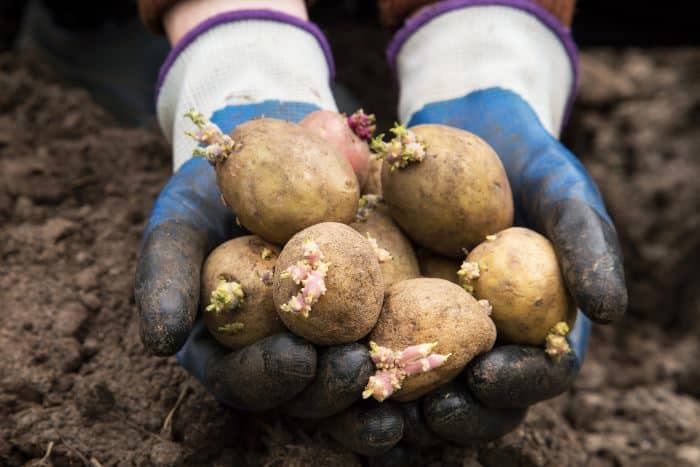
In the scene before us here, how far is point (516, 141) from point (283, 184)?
0.98 m

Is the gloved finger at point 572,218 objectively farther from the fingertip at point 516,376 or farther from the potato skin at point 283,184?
the potato skin at point 283,184

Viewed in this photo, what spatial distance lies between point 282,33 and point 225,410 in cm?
157

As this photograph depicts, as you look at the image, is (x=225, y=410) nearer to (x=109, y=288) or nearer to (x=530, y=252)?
(x=109, y=288)

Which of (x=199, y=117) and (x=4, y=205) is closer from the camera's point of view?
(x=199, y=117)

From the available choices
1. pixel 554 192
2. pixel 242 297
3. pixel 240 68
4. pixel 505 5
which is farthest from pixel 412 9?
pixel 242 297

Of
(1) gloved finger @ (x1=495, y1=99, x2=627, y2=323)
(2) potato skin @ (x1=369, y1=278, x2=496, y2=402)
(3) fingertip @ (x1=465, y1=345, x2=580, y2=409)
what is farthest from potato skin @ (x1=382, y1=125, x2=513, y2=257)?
(3) fingertip @ (x1=465, y1=345, x2=580, y2=409)

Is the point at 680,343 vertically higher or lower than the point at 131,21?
lower

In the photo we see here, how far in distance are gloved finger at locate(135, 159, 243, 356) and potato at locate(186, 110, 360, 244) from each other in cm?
19

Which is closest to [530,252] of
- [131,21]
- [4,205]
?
[4,205]

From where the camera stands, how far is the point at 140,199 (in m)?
3.37

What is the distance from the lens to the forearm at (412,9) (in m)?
3.41

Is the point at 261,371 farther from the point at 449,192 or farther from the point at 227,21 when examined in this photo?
the point at 227,21

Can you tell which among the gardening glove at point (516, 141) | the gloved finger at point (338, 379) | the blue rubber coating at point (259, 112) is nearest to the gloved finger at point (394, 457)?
the gardening glove at point (516, 141)

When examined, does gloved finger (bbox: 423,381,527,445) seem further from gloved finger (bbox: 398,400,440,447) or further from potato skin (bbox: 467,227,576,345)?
potato skin (bbox: 467,227,576,345)
